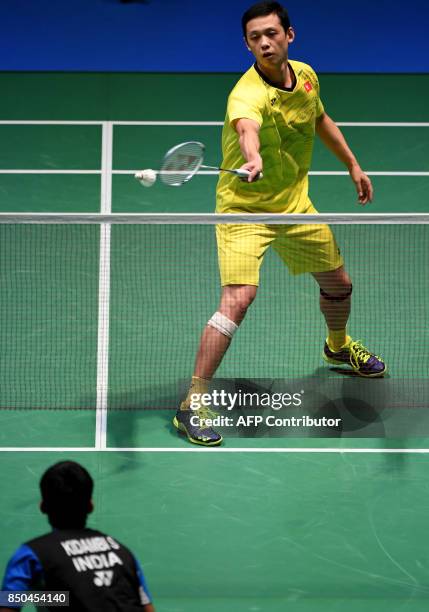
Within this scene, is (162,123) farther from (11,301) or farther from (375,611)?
(375,611)

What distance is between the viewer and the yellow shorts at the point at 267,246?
22.4 feet

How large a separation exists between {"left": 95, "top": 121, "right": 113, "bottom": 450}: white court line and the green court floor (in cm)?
3

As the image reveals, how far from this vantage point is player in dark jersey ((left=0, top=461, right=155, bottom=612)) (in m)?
3.84

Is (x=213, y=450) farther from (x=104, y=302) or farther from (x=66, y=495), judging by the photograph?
(x=66, y=495)

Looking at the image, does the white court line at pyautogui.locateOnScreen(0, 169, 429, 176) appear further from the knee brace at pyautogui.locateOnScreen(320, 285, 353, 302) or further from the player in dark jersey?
the player in dark jersey

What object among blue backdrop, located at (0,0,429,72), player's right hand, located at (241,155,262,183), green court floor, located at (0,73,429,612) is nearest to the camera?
green court floor, located at (0,73,429,612)

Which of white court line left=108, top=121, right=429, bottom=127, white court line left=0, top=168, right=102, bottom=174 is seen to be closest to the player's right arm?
white court line left=0, top=168, right=102, bottom=174

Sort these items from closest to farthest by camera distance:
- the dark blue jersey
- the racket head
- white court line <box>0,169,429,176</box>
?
1. the dark blue jersey
2. the racket head
3. white court line <box>0,169,429,176</box>

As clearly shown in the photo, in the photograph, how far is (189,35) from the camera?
11.9 metres

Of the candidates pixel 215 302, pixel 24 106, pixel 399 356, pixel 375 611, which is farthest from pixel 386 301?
pixel 24 106

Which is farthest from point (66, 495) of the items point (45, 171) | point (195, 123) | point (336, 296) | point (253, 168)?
point (195, 123)

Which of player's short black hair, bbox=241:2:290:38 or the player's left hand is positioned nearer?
player's short black hair, bbox=241:2:290:38

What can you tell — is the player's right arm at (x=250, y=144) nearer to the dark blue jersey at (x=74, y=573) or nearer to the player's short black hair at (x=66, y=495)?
the player's short black hair at (x=66, y=495)

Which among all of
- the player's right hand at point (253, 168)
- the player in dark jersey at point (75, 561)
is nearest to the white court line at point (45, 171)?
the player's right hand at point (253, 168)
